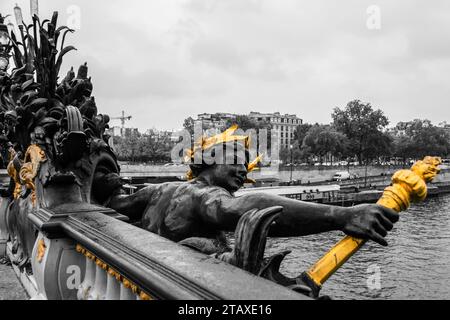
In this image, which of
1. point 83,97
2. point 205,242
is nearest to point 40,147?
point 83,97

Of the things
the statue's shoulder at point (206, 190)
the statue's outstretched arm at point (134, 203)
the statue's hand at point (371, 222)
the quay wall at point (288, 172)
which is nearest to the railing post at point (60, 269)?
the statue's outstretched arm at point (134, 203)

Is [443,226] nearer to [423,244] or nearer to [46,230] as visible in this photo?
[423,244]

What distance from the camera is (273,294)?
192 cm

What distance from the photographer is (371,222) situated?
2588 millimetres

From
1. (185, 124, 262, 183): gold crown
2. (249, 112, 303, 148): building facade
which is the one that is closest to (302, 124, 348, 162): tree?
(249, 112, 303, 148): building facade

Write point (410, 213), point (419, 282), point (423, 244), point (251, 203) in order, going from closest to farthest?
point (251, 203) < point (419, 282) < point (423, 244) < point (410, 213)

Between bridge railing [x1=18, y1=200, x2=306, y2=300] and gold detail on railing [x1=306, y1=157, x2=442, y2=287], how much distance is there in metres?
0.63

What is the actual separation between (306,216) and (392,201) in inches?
19.8

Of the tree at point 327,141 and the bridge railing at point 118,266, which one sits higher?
the tree at point 327,141

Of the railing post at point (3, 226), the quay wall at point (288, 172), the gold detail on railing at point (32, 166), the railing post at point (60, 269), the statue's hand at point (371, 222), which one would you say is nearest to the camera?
the statue's hand at point (371, 222)

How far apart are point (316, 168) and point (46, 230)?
252 ft

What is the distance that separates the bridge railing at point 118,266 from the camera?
202 cm

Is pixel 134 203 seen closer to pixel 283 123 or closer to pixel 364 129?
pixel 364 129

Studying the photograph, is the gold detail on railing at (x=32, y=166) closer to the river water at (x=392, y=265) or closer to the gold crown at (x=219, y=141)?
the gold crown at (x=219, y=141)
